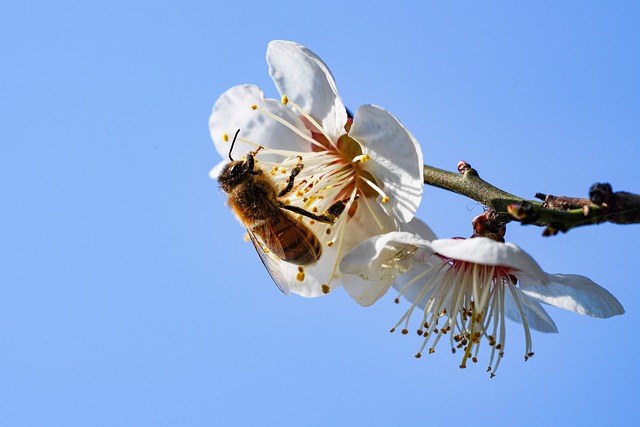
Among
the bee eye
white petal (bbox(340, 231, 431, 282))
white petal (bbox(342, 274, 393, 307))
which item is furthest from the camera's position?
the bee eye

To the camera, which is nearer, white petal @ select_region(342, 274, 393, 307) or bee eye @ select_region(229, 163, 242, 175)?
white petal @ select_region(342, 274, 393, 307)

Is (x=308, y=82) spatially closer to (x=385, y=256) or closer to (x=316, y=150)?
(x=316, y=150)

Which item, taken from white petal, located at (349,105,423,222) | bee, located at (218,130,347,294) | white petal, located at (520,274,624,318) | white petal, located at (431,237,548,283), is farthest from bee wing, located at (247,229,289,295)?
white petal, located at (520,274,624,318)

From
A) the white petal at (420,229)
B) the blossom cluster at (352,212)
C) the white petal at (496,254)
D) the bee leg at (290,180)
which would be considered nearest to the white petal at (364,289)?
the blossom cluster at (352,212)

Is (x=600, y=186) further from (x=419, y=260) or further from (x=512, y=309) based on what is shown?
(x=512, y=309)

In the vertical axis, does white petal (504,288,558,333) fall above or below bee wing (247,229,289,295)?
below

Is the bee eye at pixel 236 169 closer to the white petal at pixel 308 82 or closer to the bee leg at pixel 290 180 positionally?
the bee leg at pixel 290 180

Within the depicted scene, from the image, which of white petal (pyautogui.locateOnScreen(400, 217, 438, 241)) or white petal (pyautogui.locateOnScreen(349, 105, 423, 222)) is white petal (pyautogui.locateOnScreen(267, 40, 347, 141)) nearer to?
white petal (pyautogui.locateOnScreen(349, 105, 423, 222))
